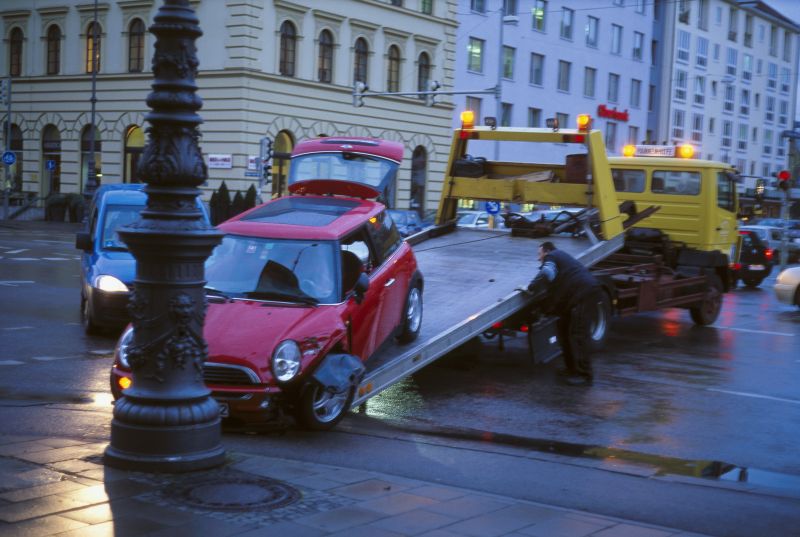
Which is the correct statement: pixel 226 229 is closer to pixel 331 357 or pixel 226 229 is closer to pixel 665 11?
pixel 331 357

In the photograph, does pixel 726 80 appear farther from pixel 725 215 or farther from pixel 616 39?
pixel 725 215

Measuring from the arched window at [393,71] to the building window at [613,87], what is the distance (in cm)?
2129

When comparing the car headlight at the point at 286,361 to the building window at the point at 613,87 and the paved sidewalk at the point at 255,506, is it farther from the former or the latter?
the building window at the point at 613,87

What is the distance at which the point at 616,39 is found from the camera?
6431cm

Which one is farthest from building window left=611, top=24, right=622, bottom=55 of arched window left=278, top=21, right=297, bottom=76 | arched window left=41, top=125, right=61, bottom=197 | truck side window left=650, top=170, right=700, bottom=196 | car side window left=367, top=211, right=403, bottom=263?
car side window left=367, top=211, right=403, bottom=263

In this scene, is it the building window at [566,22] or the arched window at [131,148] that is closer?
the arched window at [131,148]

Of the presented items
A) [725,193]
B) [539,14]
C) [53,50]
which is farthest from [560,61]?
[725,193]

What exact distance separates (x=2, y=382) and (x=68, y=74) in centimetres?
3764

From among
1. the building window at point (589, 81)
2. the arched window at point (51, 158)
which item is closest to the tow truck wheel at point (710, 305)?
the arched window at point (51, 158)

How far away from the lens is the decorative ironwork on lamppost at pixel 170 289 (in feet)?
22.8

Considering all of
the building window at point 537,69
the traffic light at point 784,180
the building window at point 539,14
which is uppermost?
the building window at point 539,14

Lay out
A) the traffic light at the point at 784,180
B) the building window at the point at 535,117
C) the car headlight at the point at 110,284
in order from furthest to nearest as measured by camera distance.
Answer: the building window at the point at 535,117, the traffic light at the point at 784,180, the car headlight at the point at 110,284

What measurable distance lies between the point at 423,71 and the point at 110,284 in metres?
35.7

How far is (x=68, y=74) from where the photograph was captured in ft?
151
